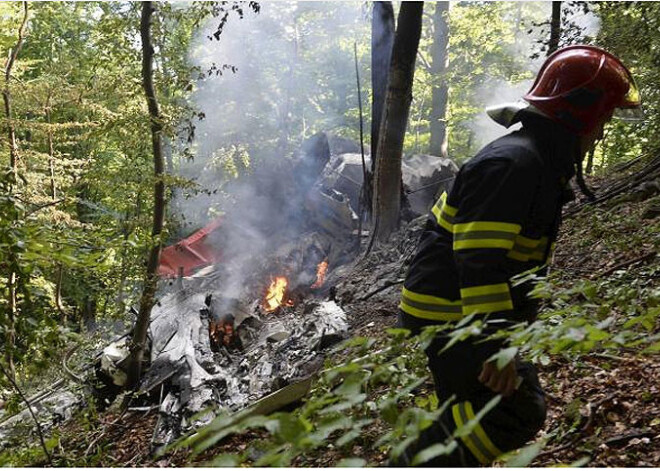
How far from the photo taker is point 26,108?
12.1 metres

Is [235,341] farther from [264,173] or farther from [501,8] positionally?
[501,8]

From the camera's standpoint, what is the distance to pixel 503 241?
2.15 m

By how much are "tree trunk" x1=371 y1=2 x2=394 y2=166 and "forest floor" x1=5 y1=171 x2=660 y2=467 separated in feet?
13.4

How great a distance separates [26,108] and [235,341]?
25.4 feet

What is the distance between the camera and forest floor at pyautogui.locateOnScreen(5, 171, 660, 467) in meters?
3.16

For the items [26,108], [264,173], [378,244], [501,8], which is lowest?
[378,244]

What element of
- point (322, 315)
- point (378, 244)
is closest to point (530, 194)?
point (322, 315)

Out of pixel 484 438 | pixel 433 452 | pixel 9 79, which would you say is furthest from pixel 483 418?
pixel 9 79

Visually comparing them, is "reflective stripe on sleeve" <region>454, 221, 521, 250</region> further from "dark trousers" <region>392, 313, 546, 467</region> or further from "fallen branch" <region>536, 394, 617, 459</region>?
"fallen branch" <region>536, 394, 617, 459</region>

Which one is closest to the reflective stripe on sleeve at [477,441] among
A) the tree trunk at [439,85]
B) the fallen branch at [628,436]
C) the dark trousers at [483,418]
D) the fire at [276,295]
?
the dark trousers at [483,418]

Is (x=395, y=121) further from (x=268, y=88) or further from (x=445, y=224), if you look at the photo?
(x=268, y=88)


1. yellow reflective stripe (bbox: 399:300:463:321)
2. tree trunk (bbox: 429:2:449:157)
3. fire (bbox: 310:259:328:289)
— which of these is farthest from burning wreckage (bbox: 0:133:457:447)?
tree trunk (bbox: 429:2:449:157)

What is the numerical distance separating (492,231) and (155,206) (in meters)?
5.61

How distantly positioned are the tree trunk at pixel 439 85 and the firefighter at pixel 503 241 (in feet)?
68.9
